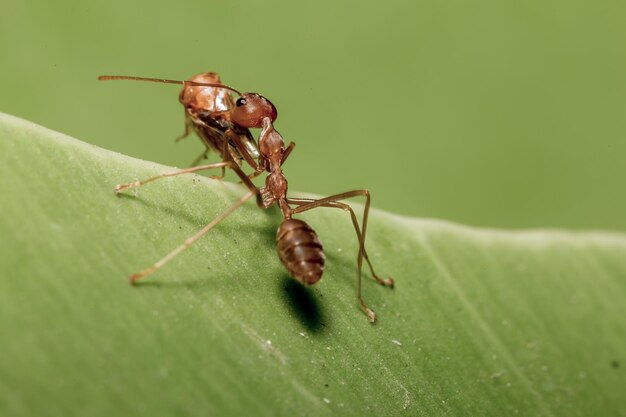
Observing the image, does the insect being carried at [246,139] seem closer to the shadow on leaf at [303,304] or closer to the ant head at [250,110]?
the ant head at [250,110]

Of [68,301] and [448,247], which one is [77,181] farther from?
[448,247]

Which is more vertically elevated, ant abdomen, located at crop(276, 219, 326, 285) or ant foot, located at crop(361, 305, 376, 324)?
ant abdomen, located at crop(276, 219, 326, 285)

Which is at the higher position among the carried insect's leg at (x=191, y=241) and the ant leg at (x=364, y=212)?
the carried insect's leg at (x=191, y=241)

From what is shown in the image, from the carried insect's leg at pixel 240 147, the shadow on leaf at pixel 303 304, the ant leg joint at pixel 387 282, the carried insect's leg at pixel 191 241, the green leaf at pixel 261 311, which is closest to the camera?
the green leaf at pixel 261 311

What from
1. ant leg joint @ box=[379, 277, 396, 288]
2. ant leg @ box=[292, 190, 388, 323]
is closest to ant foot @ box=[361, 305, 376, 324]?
ant leg @ box=[292, 190, 388, 323]

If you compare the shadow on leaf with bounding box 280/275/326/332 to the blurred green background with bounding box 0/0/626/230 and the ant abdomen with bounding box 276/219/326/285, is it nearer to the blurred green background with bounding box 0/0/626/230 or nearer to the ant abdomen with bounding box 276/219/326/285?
the ant abdomen with bounding box 276/219/326/285

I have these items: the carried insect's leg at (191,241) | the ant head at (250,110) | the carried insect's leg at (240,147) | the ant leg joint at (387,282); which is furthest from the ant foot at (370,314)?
the ant head at (250,110)

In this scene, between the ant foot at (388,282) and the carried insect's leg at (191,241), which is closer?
the carried insect's leg at (191,241)
